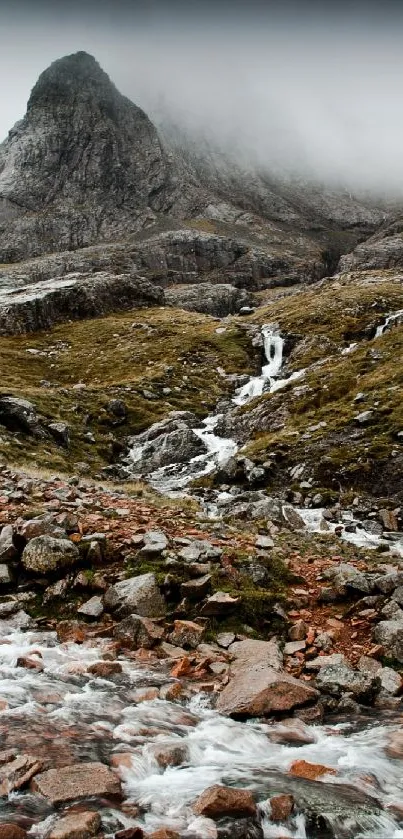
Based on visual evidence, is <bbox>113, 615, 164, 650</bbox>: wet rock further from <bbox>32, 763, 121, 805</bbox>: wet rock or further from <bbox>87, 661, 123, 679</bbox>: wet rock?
<bbox>32, 763, 121, 805</bbox>: wet rock

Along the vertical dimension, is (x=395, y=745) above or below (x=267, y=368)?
above

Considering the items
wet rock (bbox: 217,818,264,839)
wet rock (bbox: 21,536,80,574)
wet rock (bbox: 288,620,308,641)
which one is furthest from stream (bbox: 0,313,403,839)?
wet rock (bbox: 288,620,308,641)

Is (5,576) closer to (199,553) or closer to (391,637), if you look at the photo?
(199,553)

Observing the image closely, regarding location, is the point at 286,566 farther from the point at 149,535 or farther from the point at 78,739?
the point at 78,739

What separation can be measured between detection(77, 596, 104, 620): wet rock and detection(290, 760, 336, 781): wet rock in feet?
18.4

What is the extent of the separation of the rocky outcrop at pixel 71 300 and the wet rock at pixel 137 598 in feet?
334

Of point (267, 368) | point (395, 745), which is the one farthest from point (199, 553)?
point (267, 368)

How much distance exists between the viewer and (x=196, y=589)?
12336 millimetres

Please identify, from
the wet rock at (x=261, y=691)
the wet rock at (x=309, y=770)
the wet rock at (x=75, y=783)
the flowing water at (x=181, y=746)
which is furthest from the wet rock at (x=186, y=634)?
the wet rock at (x=75, y=783)

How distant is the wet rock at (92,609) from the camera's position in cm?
1196

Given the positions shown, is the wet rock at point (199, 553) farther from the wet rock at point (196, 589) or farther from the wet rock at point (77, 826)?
the wet rock at point (77, 826)

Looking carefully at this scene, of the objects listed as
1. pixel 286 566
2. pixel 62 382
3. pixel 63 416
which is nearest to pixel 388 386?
pixel 63 416

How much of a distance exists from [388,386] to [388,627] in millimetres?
39129

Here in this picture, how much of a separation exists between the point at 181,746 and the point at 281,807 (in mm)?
2001
